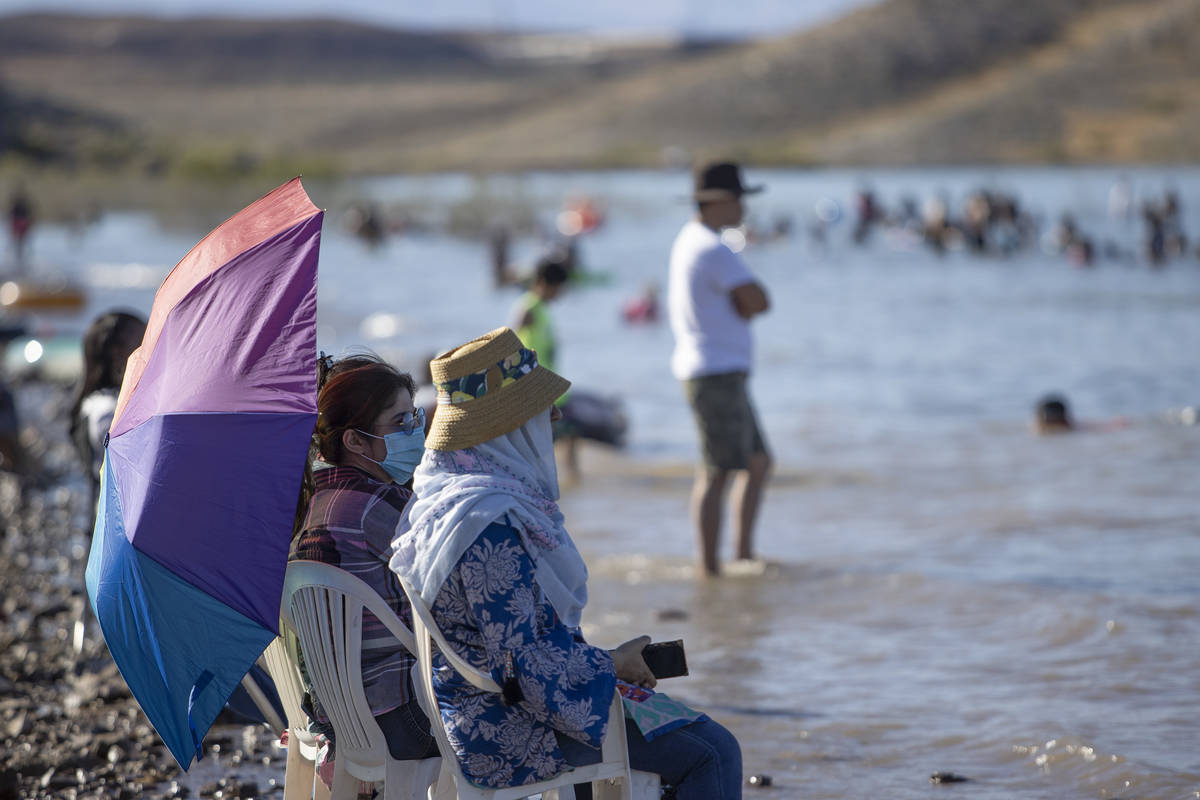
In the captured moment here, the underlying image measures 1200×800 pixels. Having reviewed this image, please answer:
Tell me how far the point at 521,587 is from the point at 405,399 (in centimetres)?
66

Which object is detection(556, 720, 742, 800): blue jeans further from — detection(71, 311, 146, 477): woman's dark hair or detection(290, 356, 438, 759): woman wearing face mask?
detection(71, 311, 146, 477): woman's dark hair

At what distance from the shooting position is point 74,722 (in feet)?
16.1

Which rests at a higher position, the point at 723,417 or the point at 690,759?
the point at 723,417

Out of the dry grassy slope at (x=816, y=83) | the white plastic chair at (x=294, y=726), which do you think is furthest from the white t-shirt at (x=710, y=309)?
the dry grassy slope at (x=816, y=83)

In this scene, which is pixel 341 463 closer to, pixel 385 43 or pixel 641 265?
pixel 641 265

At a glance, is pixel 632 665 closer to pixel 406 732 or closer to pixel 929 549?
pixel 406 732

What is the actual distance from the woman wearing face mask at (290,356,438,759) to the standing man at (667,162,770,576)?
3.09 m

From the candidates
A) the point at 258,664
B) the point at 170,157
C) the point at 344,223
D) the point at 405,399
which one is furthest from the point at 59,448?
the point at 170,157

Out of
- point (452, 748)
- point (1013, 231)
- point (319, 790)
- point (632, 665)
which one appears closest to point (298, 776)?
point (319, 790)

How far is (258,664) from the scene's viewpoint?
377cm

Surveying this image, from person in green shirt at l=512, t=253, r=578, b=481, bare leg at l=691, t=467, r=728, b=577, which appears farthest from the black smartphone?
person in green shirt at l=512, t=253, r=578, b=481

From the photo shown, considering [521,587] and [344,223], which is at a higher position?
[344,223]

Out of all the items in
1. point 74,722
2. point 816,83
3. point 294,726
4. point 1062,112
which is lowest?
point 74,722

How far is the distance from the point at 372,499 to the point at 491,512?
0.48 meters
